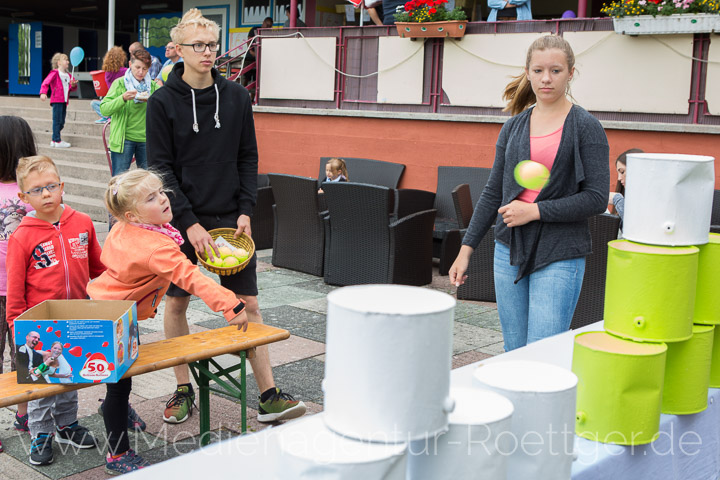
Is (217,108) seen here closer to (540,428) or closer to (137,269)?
(137,269)

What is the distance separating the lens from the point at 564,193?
3.21 metres

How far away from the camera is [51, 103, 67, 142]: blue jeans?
14.1 m

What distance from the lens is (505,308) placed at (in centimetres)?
338

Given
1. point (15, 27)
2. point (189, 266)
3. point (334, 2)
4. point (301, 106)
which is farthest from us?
point (15, 27)

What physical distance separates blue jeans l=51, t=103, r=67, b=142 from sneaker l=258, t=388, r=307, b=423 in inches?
460

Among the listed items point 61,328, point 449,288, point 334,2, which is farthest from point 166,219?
point 334,2

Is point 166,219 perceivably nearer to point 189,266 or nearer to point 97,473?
point 189,266

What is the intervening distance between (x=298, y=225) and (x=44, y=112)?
443 inches

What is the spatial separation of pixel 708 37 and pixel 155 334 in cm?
630

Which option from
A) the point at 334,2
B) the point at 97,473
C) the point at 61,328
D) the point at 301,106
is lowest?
the point at 97,473

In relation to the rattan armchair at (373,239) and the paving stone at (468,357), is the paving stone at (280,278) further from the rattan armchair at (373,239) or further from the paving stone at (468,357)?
the paving stone at (468,357)

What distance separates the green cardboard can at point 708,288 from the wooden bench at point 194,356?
5.83 ft

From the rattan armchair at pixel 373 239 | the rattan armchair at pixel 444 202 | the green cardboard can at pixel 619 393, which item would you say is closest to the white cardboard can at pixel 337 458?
the green cardboard can at pixel 619 393

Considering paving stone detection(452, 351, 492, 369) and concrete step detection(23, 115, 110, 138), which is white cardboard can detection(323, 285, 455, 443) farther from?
concrete step detection(23, 115, 110, 138)
